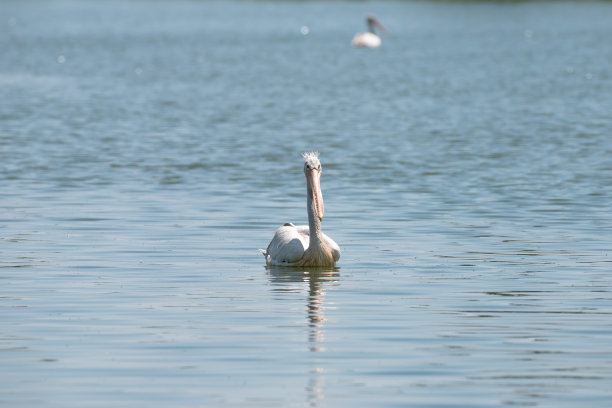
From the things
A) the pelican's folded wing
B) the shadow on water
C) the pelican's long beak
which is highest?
the pelican's long beak

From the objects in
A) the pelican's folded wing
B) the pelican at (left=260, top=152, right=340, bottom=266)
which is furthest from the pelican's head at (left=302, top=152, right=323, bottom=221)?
the pelican's folded wing

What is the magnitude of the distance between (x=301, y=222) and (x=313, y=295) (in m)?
5.53

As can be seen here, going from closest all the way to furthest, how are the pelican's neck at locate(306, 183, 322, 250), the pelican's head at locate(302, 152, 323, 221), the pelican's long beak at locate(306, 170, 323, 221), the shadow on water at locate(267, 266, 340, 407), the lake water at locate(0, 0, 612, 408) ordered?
1. the shadow on water at locate(267, 266, 340, 407)
2. the lake water at locate(0, 0, 612, 408)
3. the pelican's neck at locate(306, 183, 322, 250)
4. the pelican's long beak at locate(306, 170, 323, 221)
5. the pelican's head at locate(302, 152, 323, 221)

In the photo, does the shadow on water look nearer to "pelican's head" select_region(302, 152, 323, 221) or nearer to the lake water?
the lake water

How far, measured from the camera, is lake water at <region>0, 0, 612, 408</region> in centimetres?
977

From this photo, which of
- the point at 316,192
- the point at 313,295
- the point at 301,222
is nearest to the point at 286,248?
the point at 316,192

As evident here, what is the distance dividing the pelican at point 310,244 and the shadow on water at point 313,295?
0.33ft

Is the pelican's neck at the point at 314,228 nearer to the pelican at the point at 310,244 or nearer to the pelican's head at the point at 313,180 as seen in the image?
the pelican at the point at 310,244

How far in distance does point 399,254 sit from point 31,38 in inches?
2751

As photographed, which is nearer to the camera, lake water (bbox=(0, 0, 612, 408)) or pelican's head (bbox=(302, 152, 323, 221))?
lake water (bbox=(0, 0, 612, 408))

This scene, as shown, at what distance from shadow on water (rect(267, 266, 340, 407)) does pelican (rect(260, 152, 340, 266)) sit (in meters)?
0.10

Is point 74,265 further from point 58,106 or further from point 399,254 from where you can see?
point 58,106

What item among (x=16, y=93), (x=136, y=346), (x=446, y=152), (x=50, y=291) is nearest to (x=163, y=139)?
(x=446, y=152)

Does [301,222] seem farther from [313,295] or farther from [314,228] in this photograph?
[313,295]
